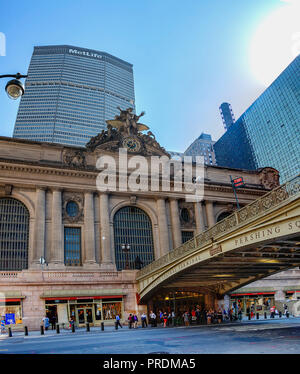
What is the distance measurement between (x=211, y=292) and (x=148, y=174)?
15.3 metres

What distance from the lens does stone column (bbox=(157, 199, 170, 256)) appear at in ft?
118

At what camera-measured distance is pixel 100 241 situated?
33.3 meters

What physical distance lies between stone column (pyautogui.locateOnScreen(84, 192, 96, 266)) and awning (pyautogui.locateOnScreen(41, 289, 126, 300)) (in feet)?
11.7

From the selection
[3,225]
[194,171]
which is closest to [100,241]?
[3,225]

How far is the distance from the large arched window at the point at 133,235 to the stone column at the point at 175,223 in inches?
109

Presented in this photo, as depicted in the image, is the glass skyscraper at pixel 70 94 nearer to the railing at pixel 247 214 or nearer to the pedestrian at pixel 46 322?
the pedestrian at pixel 46 322

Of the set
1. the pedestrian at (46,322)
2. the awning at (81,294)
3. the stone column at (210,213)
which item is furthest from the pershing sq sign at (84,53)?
the pedestrian at (46,322)

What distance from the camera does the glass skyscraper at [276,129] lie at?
90.1 m

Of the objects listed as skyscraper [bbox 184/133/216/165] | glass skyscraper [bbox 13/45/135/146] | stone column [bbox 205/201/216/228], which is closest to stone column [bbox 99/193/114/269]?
stone column [bbox 205/201/216/228]

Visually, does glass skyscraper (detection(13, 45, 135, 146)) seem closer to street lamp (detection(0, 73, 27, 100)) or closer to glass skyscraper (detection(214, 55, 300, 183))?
glass skyscraper (detection(214, 55, 300, 183))

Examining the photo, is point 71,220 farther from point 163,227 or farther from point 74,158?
point 163,227

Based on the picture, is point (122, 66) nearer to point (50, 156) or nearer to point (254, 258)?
point (50, 156)
